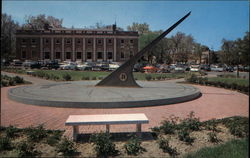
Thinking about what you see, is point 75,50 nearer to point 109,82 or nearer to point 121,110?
point 109,82

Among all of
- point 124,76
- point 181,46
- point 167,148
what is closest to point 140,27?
point 181,46

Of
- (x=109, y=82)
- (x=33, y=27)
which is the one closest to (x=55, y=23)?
(x=33, y=27)

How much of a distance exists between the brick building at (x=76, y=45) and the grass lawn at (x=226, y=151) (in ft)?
163

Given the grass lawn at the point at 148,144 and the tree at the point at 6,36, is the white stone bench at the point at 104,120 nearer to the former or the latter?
the grass lawn at the point at 148,144

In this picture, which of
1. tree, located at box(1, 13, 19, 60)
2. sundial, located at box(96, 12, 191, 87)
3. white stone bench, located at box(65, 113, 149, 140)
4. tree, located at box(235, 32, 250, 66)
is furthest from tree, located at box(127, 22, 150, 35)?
white stone bench, located at box(65, 113, 149, 140)

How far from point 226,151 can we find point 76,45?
5079 centimetres

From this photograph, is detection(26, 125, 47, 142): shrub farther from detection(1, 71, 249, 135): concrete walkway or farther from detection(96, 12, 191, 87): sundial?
detection(96, 12, 191, 87): sundial

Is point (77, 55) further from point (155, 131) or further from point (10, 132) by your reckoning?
point (155, 131)

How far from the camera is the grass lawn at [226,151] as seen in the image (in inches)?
170

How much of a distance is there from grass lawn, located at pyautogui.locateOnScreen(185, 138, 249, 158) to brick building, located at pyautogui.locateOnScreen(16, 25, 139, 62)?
4958 cm

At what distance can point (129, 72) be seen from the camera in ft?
39.5

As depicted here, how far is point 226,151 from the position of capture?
452 centimetres

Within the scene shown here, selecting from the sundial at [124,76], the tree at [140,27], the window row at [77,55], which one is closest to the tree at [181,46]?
the tree at [140,27]

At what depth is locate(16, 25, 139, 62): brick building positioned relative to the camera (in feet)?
165
